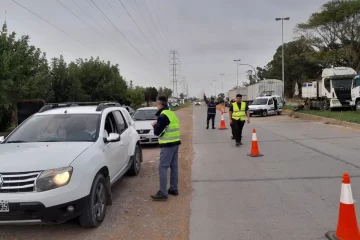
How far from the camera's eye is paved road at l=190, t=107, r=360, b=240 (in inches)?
185

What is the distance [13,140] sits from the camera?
5.77m

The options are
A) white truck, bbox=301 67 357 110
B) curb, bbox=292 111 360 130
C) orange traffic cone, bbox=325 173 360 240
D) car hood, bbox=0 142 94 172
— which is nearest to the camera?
orange traffic cone, bbox=325 173 360 240

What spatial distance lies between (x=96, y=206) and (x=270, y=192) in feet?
10.2

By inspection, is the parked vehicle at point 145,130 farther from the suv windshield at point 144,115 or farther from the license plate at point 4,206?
the license plate at point 4,206

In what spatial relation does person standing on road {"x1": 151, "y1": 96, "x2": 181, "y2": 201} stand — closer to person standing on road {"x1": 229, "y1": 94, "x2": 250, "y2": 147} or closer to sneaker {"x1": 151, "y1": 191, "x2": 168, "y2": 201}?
A: sneaker {"x1": 151, "y1": 191, "x2": 168, "y2": 201}

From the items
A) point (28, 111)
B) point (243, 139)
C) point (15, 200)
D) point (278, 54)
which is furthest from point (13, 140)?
point (278, 54)

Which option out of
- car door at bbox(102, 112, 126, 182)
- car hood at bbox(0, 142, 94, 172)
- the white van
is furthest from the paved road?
the white van

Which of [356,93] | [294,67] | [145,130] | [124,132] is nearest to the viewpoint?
[124,132]

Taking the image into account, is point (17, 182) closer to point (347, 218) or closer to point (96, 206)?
point (96, 206)

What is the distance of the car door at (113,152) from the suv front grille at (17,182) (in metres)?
1.45

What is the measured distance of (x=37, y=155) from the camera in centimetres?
465

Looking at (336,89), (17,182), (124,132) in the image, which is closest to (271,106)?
(336,89)

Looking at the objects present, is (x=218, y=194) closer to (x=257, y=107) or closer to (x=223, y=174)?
(x=223, y=174)

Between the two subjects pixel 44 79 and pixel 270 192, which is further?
pixel 44 79
